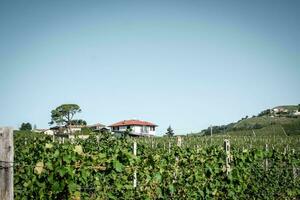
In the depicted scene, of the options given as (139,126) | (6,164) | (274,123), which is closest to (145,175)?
(6,164)

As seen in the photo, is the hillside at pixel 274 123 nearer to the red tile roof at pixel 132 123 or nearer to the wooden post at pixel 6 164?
the red tile roof at pixel 132 123

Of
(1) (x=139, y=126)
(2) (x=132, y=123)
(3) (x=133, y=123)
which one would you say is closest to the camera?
(2) (x=132, y=123)

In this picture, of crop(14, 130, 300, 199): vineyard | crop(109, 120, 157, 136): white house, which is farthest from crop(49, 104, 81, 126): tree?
crop(14, 130, 300, 199): vineyard

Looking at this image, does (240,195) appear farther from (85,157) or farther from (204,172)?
(85,157)

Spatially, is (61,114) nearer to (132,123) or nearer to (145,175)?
(132,123)

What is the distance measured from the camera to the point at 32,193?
460 cm

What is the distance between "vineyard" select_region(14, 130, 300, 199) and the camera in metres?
4.33

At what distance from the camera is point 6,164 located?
3.56 meters

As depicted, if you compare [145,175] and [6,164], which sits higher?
[6,164]

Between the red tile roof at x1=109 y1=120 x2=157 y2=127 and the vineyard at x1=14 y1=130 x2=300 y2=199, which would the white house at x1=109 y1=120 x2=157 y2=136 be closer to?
the red tile roof at x1=109 y1=120 x2=157 y2=127

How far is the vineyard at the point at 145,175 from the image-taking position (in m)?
4.33

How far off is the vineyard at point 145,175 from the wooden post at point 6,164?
19cm

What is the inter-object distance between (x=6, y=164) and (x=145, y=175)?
11.7 feet

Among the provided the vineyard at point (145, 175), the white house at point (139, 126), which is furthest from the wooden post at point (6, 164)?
the white house at point (139, 126)
